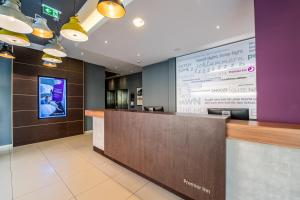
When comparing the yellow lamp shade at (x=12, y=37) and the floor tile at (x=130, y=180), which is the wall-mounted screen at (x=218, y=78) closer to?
the floor tile at (x=130, y=180)

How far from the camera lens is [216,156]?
1.42 meters

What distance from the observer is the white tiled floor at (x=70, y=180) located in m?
1.84

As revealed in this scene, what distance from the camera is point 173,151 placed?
179 centimetres

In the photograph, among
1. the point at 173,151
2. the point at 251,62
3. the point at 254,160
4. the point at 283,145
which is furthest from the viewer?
the point at 251,62

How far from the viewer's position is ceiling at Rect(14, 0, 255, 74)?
7.14 ft

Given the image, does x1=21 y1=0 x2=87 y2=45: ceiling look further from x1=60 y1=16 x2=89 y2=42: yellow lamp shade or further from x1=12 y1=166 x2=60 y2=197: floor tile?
x1=12 y1=166 x2=60 y2=197: floor tile

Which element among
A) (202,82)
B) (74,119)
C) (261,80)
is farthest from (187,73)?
(74,119)

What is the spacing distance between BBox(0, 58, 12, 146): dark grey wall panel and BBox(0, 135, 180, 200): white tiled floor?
88 centimetres

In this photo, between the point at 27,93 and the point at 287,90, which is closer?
the point at 287,90

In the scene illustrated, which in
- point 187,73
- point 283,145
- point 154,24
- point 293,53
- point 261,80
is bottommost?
point 283,145

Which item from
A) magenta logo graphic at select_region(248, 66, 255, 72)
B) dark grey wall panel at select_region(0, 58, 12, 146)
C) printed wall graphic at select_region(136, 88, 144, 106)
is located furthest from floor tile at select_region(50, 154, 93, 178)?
printed wall graphic at select_region(136, 88, 144, 106)

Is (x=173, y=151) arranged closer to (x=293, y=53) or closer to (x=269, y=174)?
(x=269, y=174)

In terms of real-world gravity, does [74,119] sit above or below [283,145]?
below

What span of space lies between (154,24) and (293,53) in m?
2.20
